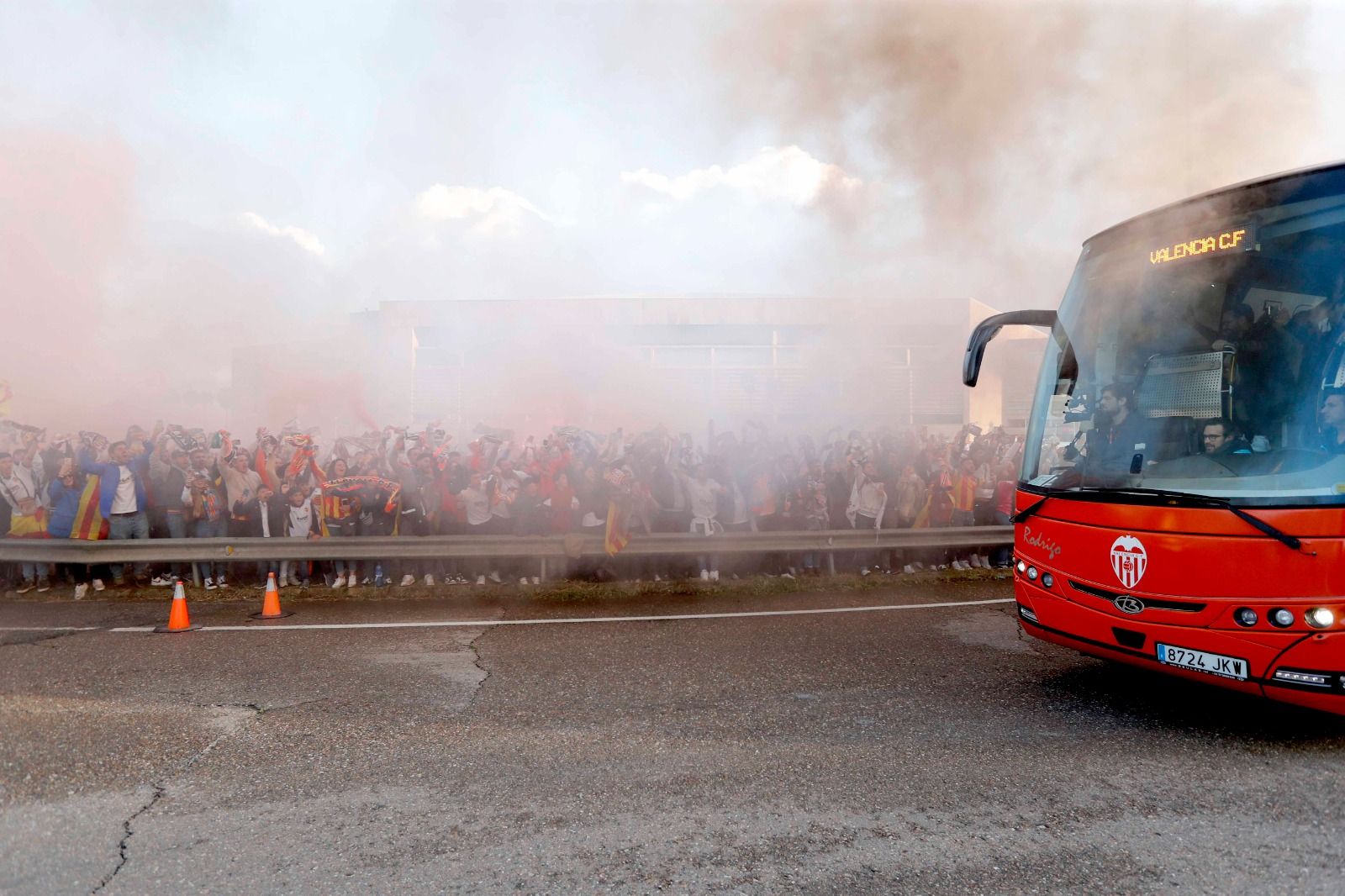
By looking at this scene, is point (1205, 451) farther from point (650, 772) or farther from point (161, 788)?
point (161, 788)

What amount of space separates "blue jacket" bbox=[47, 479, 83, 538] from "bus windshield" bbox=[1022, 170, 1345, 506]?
9.06 m

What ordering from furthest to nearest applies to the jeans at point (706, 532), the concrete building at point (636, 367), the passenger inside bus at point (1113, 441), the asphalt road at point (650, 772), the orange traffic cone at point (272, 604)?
the concrete building at point (636, 367), the jeans at point (706, 532), the orange traffic cone at point (272, 604), the passenger inside bus at point (1113, 441), the asphalt road at point (650, 772)

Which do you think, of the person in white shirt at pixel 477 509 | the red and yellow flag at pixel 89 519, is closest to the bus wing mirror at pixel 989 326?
the person in white shirt at pixel 477 509

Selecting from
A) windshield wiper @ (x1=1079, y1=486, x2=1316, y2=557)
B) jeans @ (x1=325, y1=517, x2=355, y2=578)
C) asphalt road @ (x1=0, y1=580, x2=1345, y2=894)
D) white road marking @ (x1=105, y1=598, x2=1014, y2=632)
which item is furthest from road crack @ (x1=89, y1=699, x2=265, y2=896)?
windshield wiper @ (x1=1079, y1=486, x2=1316, y2=557)

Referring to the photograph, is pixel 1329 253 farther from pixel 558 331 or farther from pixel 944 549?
pixel 558 331

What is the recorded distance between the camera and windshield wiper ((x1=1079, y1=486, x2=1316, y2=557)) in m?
3.51

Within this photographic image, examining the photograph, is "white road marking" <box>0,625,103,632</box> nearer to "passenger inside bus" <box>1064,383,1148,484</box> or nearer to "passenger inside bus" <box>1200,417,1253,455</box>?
"passenger inside bus" <box>1064,383,1148,484</box>

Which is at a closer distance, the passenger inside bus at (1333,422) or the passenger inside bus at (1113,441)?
the passenger inside bus at (1333,422)

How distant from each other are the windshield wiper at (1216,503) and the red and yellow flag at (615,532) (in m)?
4.98

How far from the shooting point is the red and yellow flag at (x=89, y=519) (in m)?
8.51

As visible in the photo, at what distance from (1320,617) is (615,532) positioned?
5931 millimetres

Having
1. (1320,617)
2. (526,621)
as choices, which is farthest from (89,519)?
(1320,617)

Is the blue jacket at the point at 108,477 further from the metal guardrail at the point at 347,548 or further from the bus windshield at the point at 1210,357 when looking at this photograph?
the bus windshield at the point at 1210,357

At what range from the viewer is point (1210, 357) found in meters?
4.23
